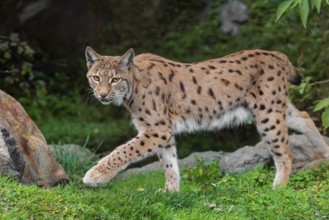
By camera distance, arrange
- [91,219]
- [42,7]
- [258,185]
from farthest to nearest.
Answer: [42,7]
[258,185]
[91,219]

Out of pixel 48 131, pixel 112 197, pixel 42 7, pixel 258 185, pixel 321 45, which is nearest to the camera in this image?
pixel 112 197

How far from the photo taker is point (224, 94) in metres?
9.85

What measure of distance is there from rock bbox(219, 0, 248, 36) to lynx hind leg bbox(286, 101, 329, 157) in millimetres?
5478

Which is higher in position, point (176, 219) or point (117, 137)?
point (176, 219)

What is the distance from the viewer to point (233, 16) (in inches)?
633

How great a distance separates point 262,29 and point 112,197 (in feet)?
27.4

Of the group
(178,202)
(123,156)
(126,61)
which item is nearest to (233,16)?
(126,61)

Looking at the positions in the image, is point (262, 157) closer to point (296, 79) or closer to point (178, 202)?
point (296, 79)

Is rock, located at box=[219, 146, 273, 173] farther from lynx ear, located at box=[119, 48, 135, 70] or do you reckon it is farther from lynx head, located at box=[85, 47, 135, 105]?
lynx ear, located at box=[119, 48, 135, 70]

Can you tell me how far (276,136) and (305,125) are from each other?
0.87 m

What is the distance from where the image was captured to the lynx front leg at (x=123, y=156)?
8438 millimetres

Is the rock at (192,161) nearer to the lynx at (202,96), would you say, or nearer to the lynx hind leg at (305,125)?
the lynx hind leg at (305,125)

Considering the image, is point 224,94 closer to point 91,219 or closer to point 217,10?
point 91,219

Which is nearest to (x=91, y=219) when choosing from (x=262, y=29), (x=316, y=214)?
(x=316, y=214)
